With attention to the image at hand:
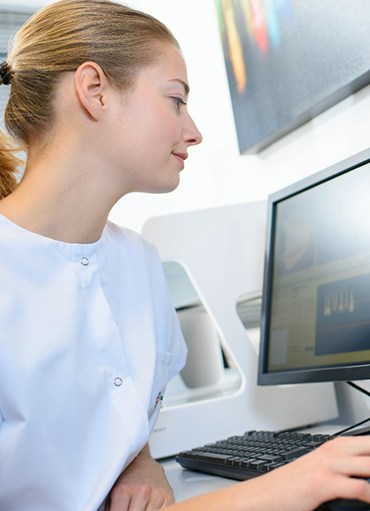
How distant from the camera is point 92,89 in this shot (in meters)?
0.84

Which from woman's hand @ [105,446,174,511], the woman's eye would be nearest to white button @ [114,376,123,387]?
woman's hand @ [105,446,174,511]

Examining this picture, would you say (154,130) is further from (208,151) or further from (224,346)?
(208,151)

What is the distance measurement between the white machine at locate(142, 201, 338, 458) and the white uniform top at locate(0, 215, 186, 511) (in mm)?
159

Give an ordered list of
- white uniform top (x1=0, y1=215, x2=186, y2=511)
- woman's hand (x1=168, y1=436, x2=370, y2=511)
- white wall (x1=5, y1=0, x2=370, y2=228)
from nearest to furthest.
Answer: woman's hand (x1=168, y1=436, x2=370, y2=511) < white uniform top (x1=0, y1=215, x2=186, y2=511) < white wall (x1=5, y1=0, x2=370, y2=228)

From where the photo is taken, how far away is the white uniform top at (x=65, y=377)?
0.70 m

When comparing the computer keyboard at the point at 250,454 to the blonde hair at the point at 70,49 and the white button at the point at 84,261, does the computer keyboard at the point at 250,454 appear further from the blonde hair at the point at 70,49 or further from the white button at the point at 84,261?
the blonde hair at the point at 70,49

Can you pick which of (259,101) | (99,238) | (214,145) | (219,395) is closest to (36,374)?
(99,238)

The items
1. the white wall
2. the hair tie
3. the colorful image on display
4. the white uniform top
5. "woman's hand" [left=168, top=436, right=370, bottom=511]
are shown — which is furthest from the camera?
the white wall

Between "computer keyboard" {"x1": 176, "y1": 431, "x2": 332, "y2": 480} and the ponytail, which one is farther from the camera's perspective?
the ponytail

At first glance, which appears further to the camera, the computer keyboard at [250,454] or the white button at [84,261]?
the white button at [84,261]

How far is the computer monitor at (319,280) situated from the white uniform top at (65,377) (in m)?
0.20

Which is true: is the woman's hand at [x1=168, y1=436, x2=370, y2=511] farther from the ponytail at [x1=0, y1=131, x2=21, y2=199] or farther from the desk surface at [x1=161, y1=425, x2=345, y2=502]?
the ponytail at [x1=0, y1=131, x2=21, y2=199]

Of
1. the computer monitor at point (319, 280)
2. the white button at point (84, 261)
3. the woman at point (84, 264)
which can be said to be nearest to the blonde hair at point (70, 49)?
the woman at point (84, 264)

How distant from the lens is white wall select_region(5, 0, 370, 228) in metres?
1.41
